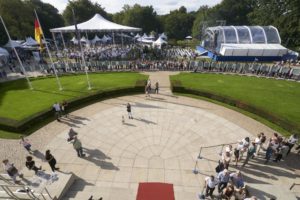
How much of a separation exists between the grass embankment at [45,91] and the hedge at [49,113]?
2.60 ft

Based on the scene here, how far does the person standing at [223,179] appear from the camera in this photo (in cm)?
1062

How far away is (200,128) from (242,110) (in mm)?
6019

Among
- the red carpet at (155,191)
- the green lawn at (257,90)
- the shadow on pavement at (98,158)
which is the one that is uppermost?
the red carpet at (155,191)

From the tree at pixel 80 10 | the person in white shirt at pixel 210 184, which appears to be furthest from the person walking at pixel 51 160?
the tree at pixel 80 10

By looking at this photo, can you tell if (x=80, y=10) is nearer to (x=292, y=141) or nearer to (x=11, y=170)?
(x=11, y=170)

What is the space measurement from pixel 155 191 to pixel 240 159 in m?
6.21

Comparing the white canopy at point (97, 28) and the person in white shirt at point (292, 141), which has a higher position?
the white canopy at point (97, 28)

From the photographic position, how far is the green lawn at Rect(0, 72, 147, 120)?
67.3 ft

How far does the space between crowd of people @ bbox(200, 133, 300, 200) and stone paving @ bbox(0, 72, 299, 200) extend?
2.10ft

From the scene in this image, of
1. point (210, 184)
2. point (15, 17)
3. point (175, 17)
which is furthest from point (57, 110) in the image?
point (175, 17)

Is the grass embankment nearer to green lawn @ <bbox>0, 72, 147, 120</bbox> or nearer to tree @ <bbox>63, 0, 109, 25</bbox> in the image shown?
green lawn @ <bbox>0, 72, 147, 120</bbox>

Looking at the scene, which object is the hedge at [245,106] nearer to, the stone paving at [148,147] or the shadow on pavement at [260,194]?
the stone paving at [148,147]

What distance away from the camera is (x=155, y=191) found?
11250mm

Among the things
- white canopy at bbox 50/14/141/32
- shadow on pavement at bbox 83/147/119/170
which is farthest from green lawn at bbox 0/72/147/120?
A: white canopy at bbox 50/14/141/32
